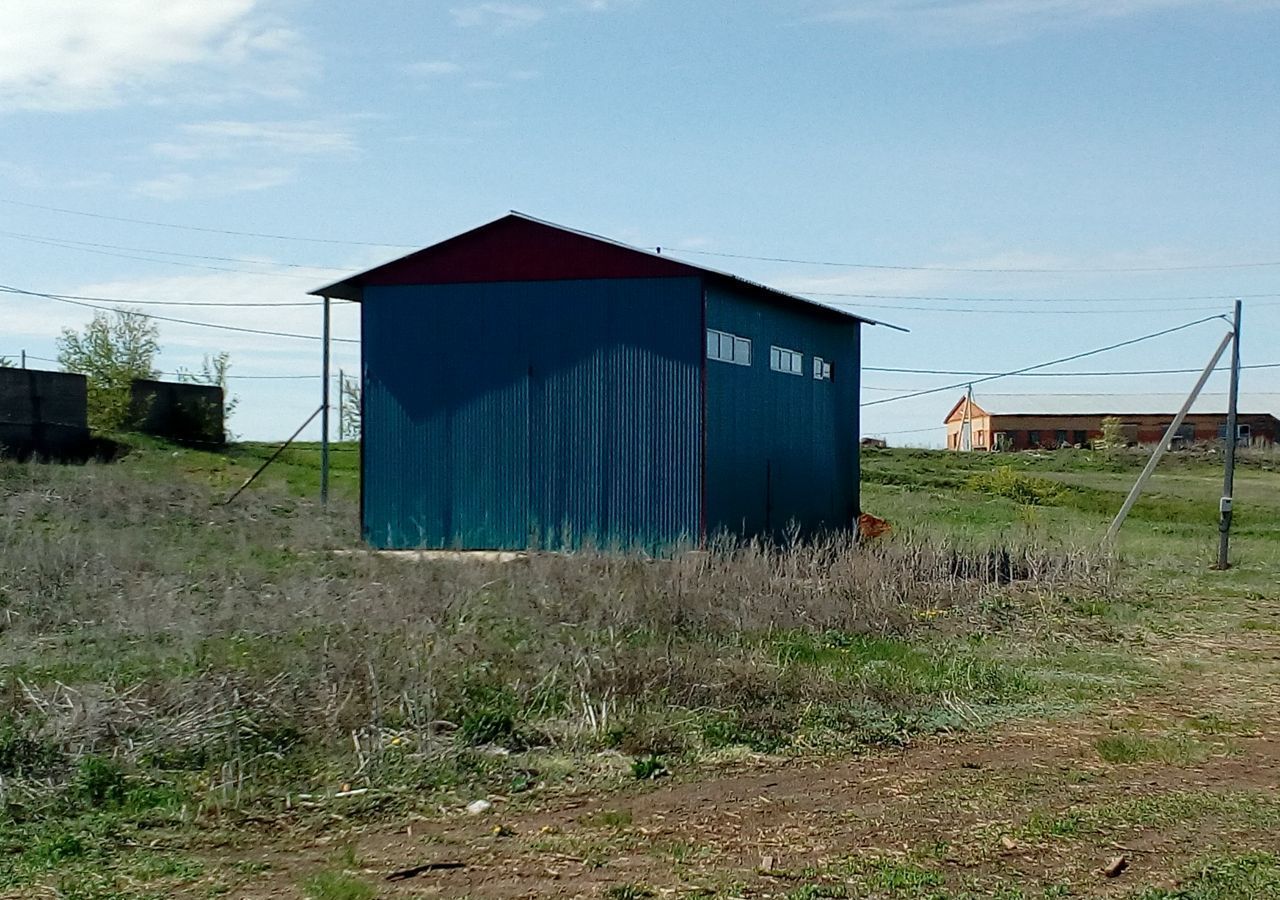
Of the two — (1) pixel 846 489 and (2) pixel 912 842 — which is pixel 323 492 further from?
(2) pixel 912 842

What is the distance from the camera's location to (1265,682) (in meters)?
12.0

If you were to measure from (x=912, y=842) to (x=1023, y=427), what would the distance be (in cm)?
7541

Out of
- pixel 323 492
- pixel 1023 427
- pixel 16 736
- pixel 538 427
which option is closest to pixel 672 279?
pixel 538 427

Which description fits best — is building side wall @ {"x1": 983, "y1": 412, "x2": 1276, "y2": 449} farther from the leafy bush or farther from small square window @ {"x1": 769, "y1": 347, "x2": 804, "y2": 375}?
small square window @ {"x1": 769, "y1": 347, "x2": 804, "y2": 375}

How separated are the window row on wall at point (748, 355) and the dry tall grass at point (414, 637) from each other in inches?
167

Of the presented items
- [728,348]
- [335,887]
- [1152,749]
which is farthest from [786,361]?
[335,887]

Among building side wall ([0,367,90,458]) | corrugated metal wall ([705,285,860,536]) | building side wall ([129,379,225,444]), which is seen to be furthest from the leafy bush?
building side wall ([0,367,90,458])

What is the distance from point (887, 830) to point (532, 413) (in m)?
15.4

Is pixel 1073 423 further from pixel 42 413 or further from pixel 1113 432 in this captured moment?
pixel 42 413

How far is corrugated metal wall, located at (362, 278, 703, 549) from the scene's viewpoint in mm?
21312

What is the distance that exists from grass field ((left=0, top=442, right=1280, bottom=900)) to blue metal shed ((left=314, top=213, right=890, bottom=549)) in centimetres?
447

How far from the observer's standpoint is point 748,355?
2314 cm

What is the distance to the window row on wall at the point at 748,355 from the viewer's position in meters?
21.7

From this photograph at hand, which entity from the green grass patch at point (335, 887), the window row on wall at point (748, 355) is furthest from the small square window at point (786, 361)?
the green grass patch at point (335, 887)
